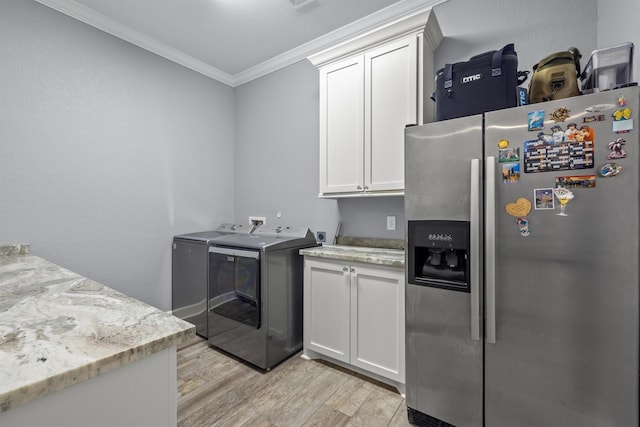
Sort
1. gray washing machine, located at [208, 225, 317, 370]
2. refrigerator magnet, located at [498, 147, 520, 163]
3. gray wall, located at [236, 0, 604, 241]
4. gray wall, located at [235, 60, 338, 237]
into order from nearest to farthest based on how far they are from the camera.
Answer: refrigerator magnet, located at [498, 147, 520, 163] < gray wall, located at [236, 0, 604, 241] < gray washing machine, located at [208, 225, 317, 370] < gray wall, located at [235, 60, 338, 237]

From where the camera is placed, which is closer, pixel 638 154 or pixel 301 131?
pixel 638 154

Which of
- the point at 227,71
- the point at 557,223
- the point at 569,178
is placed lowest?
the point at 557,223

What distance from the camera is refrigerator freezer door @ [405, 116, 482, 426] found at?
1386mm

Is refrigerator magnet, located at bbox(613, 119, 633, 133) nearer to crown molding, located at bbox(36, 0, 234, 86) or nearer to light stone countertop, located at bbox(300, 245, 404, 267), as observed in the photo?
light stone countertop, located at bbox(300, 245, 404, 267)

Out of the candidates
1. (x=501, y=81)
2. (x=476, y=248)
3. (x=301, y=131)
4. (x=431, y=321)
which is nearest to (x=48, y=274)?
(x=431, y=321)

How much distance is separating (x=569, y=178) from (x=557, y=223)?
0.19 meters

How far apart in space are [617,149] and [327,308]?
181cm

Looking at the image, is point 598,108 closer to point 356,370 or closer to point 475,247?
point 475,247

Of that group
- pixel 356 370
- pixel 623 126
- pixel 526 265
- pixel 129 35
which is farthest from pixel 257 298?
pixel 129 35

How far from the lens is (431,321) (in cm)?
151

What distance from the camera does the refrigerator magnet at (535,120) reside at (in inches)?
49.1

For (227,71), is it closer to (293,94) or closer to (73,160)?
(293,94)

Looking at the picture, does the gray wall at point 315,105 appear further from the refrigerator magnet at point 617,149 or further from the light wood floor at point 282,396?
the light wood floor at point 282,396

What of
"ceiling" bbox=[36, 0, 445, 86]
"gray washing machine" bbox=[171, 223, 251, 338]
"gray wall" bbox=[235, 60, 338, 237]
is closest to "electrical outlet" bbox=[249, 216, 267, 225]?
"gray wall" bbox=[235, 60, 338, 237]
